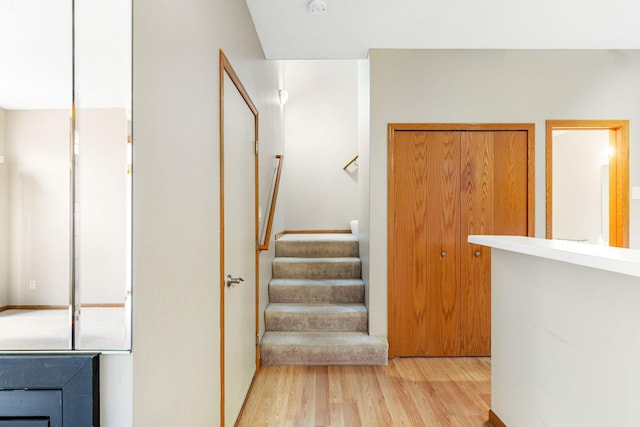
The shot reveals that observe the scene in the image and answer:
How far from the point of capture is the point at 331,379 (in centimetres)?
261

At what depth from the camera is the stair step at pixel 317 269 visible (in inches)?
141

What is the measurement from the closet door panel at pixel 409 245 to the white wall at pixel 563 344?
0.93m

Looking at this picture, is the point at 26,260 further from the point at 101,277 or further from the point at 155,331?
the point at 155,331

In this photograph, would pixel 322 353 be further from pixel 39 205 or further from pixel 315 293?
pixel 39 205

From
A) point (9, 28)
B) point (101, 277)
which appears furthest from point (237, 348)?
point (9, 28)

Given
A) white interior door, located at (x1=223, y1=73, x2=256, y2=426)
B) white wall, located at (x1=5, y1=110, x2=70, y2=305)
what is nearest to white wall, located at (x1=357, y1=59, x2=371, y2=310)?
white interior door, located at (x1=223, y1=73, x2=256, y2=426)

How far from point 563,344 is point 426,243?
5.11ft

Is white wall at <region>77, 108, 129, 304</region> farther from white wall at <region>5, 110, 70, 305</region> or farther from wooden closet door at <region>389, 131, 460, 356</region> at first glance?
wooden closet door at <region>389, 131, 460, 356</region>

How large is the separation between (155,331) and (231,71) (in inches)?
55.0

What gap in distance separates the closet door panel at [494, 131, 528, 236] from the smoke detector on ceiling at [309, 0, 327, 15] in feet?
5.76

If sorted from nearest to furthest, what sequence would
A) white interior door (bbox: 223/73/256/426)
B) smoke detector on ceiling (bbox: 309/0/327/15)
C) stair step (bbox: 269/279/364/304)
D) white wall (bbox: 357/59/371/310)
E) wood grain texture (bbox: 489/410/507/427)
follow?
white interior door (bbox: 223/73/256/426)
wood grain texture (bbox: 489/410/507/427)
smoke detector on ceiling (bbox: 309/0/327/15)
white wall (bbox: 357/59/371/310)
stair step (bbox: 269/279/364/304)

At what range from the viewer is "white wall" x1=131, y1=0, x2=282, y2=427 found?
3.17 ft

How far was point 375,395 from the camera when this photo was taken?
2.39 m

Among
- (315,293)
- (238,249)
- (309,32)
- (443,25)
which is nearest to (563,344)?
(238,249)
